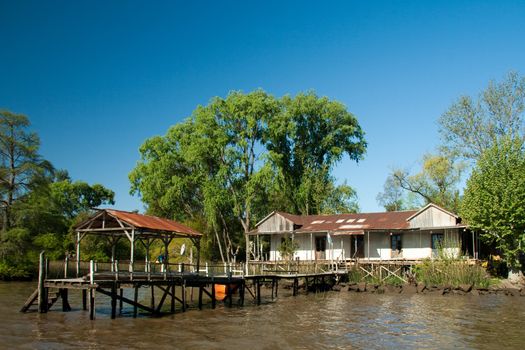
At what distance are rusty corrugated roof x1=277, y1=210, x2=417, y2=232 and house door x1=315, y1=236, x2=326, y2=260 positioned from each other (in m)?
1.26

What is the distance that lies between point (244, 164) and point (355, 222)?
1425 cm

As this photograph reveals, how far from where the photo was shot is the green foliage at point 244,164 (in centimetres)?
5219

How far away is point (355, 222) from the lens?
44344 mm

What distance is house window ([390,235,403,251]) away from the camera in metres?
42.2

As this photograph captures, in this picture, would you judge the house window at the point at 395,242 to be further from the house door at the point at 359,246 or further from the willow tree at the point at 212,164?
the willow tree at the point at 212,164

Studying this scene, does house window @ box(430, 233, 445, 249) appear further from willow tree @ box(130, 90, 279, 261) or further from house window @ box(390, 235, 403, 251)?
willow tree @ box(130, 90, 279, 261)

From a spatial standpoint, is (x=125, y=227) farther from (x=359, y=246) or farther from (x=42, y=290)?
(x=359, y=246)

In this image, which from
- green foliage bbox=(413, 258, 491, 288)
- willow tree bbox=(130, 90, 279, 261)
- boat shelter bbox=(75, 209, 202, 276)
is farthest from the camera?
willow tree bbox=(130, 90, 279, 261)

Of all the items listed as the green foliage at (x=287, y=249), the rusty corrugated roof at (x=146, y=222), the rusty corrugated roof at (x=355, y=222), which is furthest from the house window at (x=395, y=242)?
the rusty corrugated roof at (x=146, y=222)

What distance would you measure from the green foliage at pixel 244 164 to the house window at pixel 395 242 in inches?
508

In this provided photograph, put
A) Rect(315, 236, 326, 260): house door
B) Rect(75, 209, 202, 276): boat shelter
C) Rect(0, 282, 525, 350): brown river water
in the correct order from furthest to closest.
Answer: Rect(315, 236, 326, 260): house door, Rect(75, 209, 202, 276): boat shelter, Rect(0, 282, 525, 350): brown river water

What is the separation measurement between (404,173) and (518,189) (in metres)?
22.7

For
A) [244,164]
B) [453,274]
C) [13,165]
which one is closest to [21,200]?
[13,165]

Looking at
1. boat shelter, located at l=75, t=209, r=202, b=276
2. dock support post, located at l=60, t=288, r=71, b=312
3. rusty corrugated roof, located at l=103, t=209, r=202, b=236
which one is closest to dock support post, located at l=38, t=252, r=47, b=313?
dock support post, located at l=60, t=288, r=71, b=312
